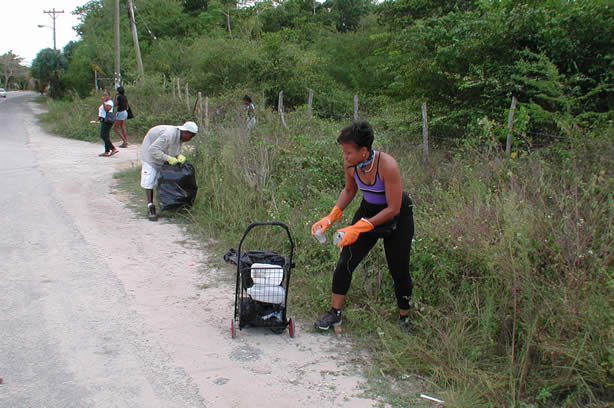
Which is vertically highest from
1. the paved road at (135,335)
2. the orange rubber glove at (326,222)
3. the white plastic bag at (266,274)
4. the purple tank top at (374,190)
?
the purple tank top at (374,190)

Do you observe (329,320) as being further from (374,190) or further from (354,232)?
(374,190)

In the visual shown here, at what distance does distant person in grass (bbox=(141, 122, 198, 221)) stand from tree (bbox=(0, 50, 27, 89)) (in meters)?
122

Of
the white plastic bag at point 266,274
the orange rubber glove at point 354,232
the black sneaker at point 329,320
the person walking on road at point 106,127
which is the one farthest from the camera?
the person walking on road at point 106,127

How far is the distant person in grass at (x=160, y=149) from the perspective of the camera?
697 centimetres

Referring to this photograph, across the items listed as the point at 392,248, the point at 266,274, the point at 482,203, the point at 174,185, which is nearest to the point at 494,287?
the point at 392,248

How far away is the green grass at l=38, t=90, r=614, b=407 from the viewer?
3129 mm

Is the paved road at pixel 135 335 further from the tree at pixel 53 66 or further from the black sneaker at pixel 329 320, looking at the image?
the tree at pixel 53 66

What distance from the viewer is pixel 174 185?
702 cm

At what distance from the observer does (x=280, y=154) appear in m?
7.63

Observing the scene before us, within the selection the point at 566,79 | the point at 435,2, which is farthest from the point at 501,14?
the point at 435,2

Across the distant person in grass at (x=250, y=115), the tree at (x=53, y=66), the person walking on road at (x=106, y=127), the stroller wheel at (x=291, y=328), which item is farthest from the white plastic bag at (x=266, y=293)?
the tree at (x=53, y=66)

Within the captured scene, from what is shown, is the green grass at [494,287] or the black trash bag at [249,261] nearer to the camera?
the green grass at [494,287]

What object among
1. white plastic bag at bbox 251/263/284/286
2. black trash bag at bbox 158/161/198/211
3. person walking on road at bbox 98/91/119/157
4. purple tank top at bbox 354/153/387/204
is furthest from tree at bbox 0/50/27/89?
purple tank top at bbox 354/153/387/204

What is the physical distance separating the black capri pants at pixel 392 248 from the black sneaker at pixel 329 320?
20cm
